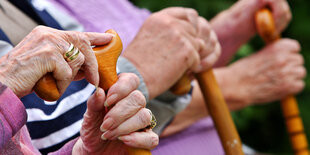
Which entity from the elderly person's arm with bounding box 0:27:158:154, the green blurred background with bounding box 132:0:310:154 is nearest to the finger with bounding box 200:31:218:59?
the elderly person's arm with bounding box 0:27:158:154

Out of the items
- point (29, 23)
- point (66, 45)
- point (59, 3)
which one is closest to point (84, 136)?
point (66, 45)

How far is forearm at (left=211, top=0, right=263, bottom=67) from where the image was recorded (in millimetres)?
1193

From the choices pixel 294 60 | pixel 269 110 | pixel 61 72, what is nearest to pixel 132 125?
pixel 61 72

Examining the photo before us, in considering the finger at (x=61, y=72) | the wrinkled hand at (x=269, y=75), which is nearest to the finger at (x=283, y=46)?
the wrinkled hand at (x=269, y=75)

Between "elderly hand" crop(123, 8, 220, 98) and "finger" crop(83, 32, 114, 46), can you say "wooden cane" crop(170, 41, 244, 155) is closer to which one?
"elderly hand" crop(123, 8, 220, 98)

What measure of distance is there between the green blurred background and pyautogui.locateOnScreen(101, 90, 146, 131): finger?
3.69 ft

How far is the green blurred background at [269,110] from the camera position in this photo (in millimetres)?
1699

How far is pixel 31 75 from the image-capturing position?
0.45 meters

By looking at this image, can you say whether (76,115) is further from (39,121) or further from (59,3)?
(59,3)

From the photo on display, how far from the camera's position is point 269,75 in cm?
125

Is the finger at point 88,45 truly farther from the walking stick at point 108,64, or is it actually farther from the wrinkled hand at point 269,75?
the wrinkled hand at point 269,75

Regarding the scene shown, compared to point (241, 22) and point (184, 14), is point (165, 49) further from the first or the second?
point (241, 22)

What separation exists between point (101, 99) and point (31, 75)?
104 mm

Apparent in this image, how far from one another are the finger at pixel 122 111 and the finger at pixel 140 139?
0.07 feet
